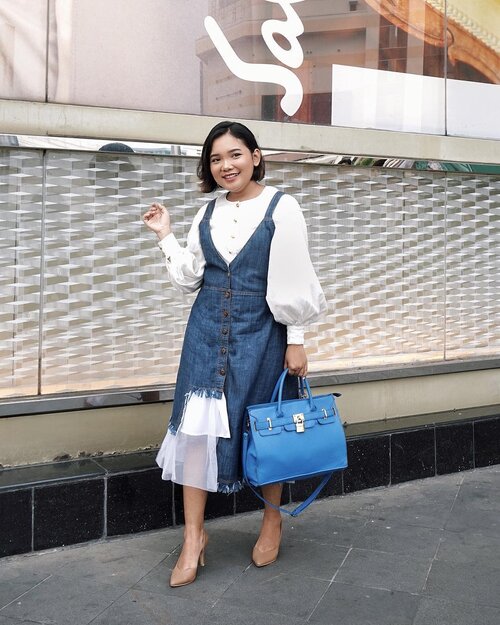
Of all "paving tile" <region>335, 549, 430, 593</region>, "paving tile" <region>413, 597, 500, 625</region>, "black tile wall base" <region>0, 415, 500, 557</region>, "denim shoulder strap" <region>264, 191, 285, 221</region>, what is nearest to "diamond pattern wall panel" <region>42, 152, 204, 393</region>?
"black tile wall base" <region>0, 415, 500, 557</region>

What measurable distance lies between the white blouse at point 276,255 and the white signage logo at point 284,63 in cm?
147

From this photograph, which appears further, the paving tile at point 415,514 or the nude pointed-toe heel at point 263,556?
the paving tile at point 415,514

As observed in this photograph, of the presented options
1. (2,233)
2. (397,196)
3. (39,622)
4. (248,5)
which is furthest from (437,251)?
(39,622)

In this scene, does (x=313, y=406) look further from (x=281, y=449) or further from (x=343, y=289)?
(x=343, y=289)

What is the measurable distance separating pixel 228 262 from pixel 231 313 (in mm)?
214

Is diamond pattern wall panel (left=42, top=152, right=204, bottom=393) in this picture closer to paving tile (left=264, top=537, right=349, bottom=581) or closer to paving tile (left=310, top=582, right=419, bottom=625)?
paving tile (left=264, top=537, right=349, bottom=581)

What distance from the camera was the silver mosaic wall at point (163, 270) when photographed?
429 centimetres

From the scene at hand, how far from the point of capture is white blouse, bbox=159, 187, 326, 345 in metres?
3.44

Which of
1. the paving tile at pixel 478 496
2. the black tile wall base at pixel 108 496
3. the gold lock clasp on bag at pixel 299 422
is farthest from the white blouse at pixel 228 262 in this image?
the paving tile at pixel 478 496

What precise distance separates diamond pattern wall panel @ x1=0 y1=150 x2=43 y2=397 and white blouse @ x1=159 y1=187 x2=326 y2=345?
1035mm

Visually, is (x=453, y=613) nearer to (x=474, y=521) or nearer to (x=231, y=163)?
(x=474, y=521)

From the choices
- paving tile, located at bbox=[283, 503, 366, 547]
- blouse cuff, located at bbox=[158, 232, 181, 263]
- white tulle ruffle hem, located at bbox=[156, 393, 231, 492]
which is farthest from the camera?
paving tile, located at bbox=[283, 503, 366, 547]

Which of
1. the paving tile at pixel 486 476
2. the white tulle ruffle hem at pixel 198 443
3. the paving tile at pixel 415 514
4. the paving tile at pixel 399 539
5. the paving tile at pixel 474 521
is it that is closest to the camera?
the white tulle ruffle hem at pixel 198 443

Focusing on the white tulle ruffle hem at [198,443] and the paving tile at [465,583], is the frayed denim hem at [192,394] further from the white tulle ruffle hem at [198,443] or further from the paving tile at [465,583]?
the paving tile at [465,583]
